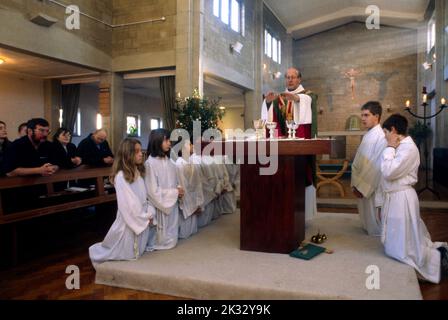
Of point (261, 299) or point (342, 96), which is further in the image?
point (342, 96)

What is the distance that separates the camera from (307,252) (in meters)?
3.40

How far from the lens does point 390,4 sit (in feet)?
47.0

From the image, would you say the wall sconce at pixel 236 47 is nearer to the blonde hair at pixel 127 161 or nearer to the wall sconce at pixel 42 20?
the wall sconce at pixel 42 20

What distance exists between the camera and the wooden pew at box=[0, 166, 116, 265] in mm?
3594

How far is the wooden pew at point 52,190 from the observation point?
3.59 metres

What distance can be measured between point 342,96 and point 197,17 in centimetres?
1017

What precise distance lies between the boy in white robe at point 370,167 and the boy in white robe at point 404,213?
74 centimetres

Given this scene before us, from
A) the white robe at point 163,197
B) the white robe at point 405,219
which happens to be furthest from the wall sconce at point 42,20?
the white robe at point 405,219

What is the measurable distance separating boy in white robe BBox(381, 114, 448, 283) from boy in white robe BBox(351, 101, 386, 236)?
0.74 m

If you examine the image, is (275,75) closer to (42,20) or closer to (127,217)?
(42,20)

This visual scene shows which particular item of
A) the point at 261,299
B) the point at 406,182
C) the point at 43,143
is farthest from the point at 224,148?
the point at 43,143

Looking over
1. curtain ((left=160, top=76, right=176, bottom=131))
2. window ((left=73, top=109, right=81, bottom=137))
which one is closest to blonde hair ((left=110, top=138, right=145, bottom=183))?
curtain ((left=160, top=76, right=176, bottom=131))

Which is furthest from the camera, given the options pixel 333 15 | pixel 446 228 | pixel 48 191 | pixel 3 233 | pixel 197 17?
pixel 333 15
